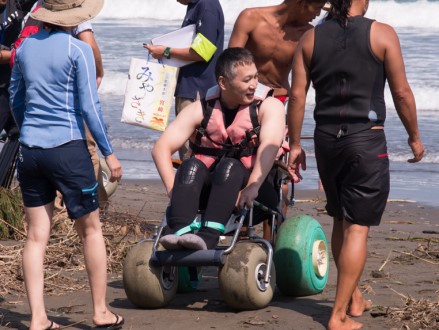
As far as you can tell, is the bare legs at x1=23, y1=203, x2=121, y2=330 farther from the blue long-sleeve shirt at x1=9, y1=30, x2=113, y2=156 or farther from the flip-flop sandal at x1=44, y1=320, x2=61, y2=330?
the blue long-sleeve shirt at x1=9, y1=30, x2=113, y2=156

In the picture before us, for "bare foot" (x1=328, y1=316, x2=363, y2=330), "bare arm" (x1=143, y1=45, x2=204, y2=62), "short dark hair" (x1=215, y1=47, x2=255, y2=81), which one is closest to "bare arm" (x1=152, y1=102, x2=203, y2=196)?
"short dark hair" (x1=215, y1=47, x2=255, y2=81)

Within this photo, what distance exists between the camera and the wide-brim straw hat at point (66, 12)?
486cm

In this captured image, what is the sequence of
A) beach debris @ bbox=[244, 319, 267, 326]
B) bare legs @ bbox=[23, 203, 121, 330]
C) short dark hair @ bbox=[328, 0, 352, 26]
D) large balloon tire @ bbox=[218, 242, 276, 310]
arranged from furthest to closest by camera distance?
large balloon tire @ bbox=[218, 242, 276, 310] → beach debris @ bbox=[244, 319, 267, 326] → short dark hair @ bbox=[328, 0, 352, 26] → bare legs @ bbox=[23, 203, 121, 330]

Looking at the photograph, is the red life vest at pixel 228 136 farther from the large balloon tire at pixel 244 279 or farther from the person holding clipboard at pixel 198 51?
the person holding clipboard at pixel 198 51

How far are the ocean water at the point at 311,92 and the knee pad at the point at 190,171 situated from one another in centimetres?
466

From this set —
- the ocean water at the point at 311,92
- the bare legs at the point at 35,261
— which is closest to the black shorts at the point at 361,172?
the bare legs at the point at 35,261

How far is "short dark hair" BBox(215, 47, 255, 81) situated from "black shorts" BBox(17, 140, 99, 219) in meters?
1.12

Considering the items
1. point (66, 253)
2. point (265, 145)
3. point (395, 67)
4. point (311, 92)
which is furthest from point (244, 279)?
point (311, 92)

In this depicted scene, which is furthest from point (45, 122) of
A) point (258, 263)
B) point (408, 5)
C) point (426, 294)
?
point (408, 5)

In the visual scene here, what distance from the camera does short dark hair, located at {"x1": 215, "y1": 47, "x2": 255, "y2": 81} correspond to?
5.71m

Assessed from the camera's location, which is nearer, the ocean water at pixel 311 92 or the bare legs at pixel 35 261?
the bare legs at pixel 35 261

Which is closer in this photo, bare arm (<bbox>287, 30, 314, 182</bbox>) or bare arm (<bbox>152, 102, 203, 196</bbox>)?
bare arm (<bbox>287, 30, 314, 182</bbox>)

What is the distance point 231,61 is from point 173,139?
21.7 inches

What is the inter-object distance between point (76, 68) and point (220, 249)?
1285 mm
